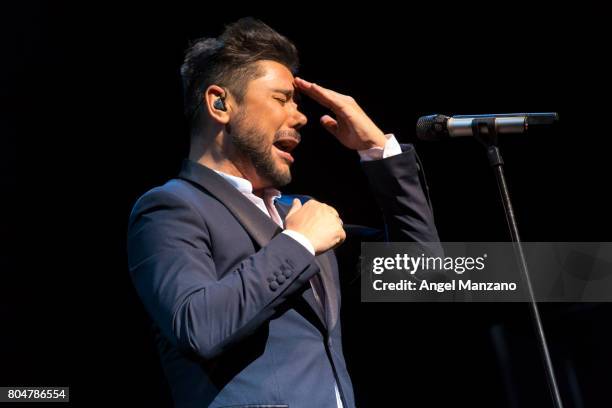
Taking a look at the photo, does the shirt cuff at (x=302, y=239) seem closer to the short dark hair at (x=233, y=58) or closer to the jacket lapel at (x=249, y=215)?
the jacket lapel at (x=249, y=215)

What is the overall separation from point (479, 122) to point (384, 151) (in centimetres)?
35

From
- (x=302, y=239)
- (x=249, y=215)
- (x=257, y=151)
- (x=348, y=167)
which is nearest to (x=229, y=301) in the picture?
(x=302, y=239)

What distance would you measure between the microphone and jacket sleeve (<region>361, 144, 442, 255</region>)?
153 millimetres

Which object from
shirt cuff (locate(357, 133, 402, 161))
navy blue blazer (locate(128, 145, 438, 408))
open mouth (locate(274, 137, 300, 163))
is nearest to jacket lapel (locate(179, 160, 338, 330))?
navy blue blazer (locate(128, 145, 438, 408))

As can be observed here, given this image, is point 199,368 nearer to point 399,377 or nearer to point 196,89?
point 196,89

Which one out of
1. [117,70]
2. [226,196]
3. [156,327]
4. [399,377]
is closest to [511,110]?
[399,377]

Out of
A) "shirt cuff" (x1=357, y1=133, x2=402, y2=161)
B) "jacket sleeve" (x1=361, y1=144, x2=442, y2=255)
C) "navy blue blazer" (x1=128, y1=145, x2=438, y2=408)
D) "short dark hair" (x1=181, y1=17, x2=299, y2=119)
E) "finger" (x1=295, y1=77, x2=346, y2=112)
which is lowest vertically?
"navy blue blazer" (x1=128, y1=145, x2=438, y2=408)

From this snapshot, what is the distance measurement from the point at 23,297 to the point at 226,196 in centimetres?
146

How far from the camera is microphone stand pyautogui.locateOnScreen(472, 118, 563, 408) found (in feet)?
5.16

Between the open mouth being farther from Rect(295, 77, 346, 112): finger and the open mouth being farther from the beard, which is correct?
Rect(295, 77, 346, 112): finger

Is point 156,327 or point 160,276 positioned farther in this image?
point 156,327

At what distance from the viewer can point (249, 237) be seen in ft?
5.90

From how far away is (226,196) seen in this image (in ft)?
6.11

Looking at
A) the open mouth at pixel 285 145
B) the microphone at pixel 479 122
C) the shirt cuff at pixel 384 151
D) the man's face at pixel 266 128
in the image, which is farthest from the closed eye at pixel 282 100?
the microphone at pixel 479 122
